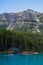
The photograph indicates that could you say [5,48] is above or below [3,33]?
below

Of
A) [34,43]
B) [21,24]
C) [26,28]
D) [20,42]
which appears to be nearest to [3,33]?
[20,42]

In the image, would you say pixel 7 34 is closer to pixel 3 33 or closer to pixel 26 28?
pixel 3 33

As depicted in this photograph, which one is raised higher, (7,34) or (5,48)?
(7,34)

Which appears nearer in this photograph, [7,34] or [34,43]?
[7,34]

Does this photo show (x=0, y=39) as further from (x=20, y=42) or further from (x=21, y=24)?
(x=21, y=24)

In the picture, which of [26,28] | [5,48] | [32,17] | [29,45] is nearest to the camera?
[5,48]

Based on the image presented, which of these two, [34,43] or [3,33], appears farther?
[34,43]

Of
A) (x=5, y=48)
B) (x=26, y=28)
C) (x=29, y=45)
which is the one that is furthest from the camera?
(x=26, y=28)

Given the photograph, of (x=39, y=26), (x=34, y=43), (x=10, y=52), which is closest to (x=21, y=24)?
(x=39, y=26)

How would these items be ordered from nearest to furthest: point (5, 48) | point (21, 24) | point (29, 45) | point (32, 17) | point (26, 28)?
1. point (5, 48)
2. point (29, 45)
3. point (26, 28)
4. point (21, 24)
5. point (32, 17)
